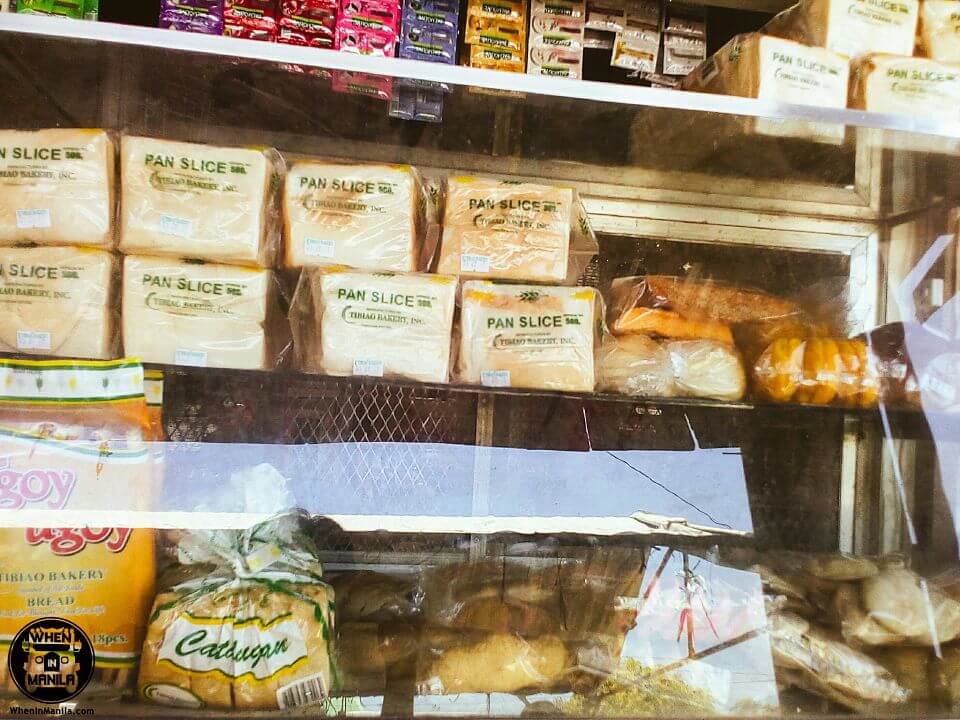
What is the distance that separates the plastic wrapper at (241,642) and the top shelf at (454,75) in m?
0.85

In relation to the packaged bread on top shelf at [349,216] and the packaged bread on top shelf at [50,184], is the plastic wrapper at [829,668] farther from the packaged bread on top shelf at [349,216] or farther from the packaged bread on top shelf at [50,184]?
the packaged bread on top shelf at [50,184]

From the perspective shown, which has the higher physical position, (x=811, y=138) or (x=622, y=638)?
(x=811, y=138)

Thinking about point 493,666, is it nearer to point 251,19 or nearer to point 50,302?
point 50,302

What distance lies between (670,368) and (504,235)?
422mm

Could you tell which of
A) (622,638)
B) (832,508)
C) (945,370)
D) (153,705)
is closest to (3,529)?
(153,705)

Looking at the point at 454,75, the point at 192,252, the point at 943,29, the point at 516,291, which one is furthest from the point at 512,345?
the point at 943,29

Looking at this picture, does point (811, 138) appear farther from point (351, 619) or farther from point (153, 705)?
point (153, 705)

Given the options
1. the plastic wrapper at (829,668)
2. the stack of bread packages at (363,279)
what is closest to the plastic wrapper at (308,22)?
the stack of bread packages at (363,279)

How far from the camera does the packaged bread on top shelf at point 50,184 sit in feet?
3.84

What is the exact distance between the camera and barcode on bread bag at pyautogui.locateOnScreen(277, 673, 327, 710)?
1117mm

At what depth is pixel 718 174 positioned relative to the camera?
1491mm

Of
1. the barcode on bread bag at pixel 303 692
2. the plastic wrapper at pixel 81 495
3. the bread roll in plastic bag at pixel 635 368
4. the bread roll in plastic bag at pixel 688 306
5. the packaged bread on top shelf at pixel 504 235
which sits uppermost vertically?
the packaged bread on top shelf at pixel 504 235

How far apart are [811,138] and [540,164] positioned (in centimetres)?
53

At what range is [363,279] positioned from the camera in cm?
124
